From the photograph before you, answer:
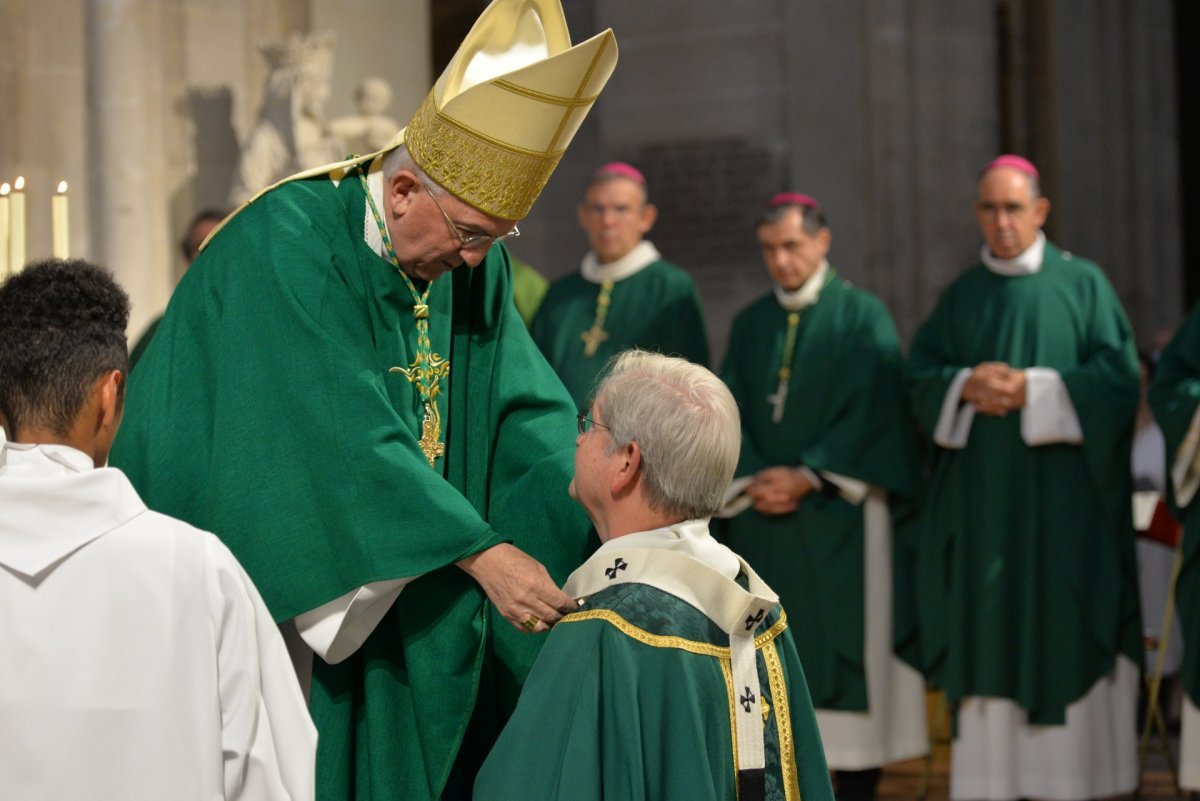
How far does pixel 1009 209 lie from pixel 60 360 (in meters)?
4.92

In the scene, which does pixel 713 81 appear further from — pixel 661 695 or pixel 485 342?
pixel 661 695

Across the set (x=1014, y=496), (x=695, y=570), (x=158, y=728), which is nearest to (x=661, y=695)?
(x=695, y=570)

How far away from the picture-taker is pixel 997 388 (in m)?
6.41

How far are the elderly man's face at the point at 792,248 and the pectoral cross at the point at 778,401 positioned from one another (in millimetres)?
Answer: 455

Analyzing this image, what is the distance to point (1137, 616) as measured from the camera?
6.50m

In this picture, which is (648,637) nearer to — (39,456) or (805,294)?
(39,456)

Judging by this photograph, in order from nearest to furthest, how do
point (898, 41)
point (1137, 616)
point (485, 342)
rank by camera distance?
point (485, 342) < point (1137, 616) < point (898, 41)

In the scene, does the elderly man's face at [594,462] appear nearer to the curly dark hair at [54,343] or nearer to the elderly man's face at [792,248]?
the curly dark hair at [54,343]

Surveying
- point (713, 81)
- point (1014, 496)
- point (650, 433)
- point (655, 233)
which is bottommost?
point (1014, 496)

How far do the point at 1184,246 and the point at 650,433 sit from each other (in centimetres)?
997

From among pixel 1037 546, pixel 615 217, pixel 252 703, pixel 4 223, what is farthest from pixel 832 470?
pixel 252 703

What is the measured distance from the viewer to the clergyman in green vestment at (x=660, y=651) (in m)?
2.52

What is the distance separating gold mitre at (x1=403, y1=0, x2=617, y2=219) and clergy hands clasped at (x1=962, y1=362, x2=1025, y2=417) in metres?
3.39

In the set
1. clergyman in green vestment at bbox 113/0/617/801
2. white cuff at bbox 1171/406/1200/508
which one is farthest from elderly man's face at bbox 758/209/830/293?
clergyman in green vestment at bbox 113/0/617/801
